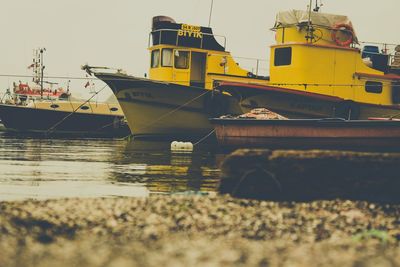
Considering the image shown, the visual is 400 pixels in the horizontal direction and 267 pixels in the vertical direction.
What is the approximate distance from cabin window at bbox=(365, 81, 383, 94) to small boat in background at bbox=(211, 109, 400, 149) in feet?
25.8

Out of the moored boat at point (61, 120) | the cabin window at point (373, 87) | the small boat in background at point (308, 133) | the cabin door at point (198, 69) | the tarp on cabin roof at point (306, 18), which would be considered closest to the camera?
the small boat in background at point (308, 133)

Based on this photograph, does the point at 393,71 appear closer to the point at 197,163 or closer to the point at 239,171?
the point at 197,163

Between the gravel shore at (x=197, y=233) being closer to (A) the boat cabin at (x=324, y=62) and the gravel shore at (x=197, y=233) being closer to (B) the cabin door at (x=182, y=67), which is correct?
(A) the boat cabin at (x=324, y=62)

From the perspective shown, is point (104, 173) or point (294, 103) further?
point (294, 103)

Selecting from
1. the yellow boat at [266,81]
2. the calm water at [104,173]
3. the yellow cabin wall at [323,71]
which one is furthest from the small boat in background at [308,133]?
the yellow cabin wall at [323,71]

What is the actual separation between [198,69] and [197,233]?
23895mm

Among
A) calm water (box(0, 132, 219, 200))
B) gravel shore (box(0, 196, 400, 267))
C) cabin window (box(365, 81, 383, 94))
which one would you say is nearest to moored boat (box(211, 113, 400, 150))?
calm water (box(0, 132, 219, 200))

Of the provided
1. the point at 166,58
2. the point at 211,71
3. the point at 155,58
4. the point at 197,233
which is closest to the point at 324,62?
the point at 211,71

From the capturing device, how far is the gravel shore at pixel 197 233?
5297 millimetres

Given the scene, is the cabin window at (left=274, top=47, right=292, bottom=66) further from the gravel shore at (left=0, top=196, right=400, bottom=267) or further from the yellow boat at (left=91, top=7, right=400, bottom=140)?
the gravel shore at (left=0, top=196, right=400, bottom=267)

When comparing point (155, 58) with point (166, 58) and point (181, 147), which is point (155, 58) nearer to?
point (166, 58)

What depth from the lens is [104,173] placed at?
15297mm

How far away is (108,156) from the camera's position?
69.9 feet

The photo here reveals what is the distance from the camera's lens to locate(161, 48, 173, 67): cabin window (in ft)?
96.4
